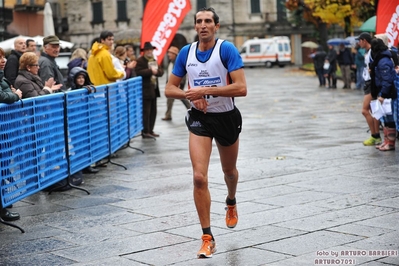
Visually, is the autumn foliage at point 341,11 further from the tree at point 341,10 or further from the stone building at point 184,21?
the stone building at point 184,21

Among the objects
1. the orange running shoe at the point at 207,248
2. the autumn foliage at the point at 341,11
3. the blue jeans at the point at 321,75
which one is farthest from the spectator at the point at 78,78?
the autumn foliage at the point at 341,11

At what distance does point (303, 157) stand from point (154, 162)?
2192 millimetres

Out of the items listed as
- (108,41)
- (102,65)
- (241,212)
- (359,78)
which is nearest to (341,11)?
(359,78)

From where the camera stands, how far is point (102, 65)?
13.2m

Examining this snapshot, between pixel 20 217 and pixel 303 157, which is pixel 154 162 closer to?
pixel 303 157

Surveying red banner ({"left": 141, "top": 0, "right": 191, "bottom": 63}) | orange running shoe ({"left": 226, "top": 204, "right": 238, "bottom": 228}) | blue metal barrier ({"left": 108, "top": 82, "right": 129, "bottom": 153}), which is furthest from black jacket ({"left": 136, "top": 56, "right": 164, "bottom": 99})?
orange running shoe ({"left": 226, "top": 204, "right": 238, "bottom": 228})

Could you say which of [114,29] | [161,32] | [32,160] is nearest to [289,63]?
[114,29]

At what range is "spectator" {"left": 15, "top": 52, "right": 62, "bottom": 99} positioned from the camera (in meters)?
9.92

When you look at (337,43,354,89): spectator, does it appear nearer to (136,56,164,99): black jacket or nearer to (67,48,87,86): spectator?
(136,56,164,99): black jacket

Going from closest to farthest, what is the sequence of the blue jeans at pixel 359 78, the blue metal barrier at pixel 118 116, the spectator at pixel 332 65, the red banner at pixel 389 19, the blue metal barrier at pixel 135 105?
the blue metal barrier at pixel 118 116, the red banner at pixel 389 19, the blue metal barrier at pixel 135 105, the blue jeans at pixel 359 78, the spectator at pixel 332 65

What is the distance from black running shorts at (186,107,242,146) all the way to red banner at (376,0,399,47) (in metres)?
7.96

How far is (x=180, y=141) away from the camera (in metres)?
15.2

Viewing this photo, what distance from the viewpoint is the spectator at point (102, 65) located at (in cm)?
1314

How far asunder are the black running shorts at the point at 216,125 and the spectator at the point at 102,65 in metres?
6.40
